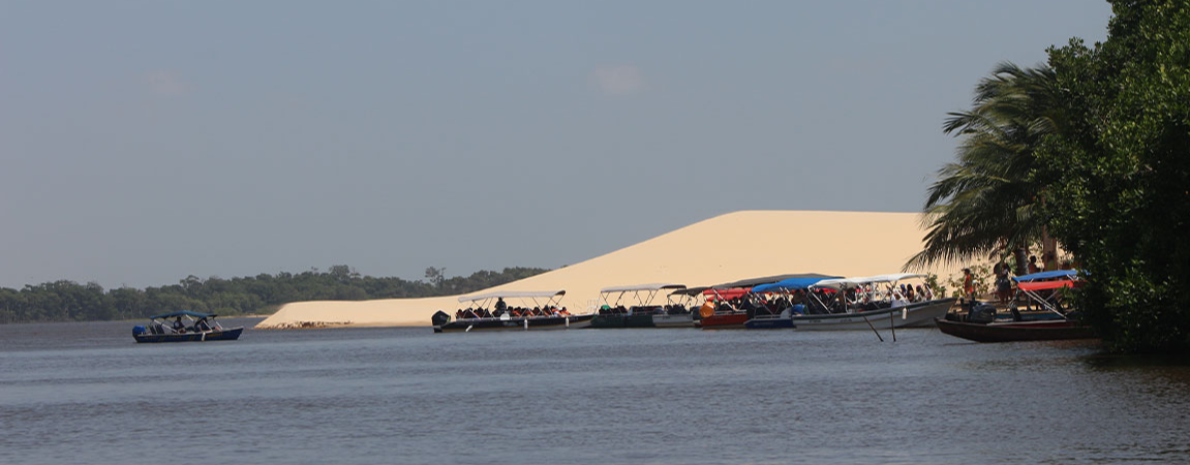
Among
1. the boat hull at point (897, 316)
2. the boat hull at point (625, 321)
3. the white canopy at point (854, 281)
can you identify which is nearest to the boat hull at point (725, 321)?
the white canopy at point (854, 281)

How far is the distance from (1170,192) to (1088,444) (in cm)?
1335

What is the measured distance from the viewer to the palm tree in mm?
49094

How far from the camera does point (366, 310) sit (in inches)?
5576

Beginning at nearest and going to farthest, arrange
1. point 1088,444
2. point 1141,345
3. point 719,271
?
point 1088,444 < point 1141,345 < point 719,271

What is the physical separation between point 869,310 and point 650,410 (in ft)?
106

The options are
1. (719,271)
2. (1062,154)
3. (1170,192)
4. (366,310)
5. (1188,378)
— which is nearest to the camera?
(1188,378)

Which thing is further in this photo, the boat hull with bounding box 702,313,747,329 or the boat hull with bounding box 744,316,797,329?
the boat hull with bounding box 702,313,747,329

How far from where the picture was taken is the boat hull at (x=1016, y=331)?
39.6 meters

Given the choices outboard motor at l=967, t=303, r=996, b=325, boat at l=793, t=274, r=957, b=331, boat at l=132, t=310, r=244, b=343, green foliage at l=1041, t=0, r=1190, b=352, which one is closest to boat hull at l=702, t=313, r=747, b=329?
boat at l=793, t=274, r=957, b=331

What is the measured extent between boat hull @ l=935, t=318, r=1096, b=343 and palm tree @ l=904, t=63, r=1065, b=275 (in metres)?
6.28

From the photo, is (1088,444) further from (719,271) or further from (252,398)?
(719,271)

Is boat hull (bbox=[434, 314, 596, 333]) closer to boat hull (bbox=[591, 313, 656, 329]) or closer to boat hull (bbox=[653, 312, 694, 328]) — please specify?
boat hull (bbox=[591, 313, 656, 329])

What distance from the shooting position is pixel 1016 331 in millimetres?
41125

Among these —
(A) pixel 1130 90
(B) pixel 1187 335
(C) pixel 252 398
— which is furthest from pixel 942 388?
(C) pixel 252 398
